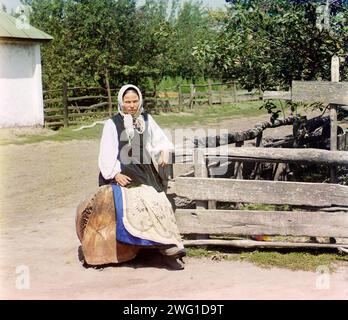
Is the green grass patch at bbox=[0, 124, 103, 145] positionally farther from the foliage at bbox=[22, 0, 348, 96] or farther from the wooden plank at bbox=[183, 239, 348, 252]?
the wooden plank at bbox=[183, 239, 348, 252]

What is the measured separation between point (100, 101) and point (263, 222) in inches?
648

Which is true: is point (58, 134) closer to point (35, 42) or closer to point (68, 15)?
point (35, 42)

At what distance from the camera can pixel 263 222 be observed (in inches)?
212

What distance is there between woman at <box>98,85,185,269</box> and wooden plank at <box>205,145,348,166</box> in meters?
0.66

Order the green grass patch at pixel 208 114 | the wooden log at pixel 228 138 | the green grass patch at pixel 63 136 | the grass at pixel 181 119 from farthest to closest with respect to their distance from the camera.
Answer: the green grass patch at pixel 208 114 < the grass at pixel 181 119 < the green grass patch at pixel 63 136 < the wooden log at pixel 228 138

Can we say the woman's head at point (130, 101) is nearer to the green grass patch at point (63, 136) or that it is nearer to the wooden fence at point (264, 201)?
the wooden fence at point (264, 201)

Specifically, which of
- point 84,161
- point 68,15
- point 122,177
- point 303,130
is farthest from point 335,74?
point 68,15

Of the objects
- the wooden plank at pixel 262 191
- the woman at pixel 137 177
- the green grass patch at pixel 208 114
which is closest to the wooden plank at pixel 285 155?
the wooden plank at pixel 262 191

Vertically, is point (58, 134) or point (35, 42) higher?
point (35, 42)

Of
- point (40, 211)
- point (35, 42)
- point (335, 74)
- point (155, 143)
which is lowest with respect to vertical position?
point (40, 211)

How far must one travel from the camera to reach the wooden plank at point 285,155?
209 inches

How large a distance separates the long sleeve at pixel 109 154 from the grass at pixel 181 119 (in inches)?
392

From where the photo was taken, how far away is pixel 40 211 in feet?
25.7
